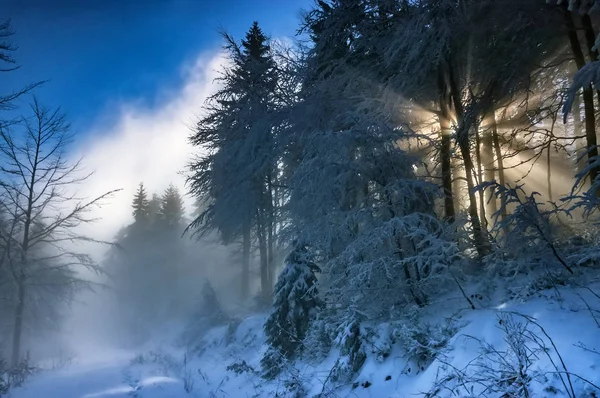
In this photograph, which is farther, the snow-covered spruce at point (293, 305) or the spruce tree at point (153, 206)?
the spruce tree at point (153, 206)

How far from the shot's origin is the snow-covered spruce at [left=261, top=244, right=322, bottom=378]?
8656 millimetres

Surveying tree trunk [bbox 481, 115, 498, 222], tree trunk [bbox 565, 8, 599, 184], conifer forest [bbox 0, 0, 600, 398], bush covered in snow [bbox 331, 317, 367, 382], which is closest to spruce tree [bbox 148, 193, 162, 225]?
conifer forest [bbox 0, 0, 600, 398]

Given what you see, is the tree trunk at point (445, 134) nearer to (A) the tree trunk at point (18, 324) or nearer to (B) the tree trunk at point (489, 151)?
(B) the tree trunk at point (489, 151)

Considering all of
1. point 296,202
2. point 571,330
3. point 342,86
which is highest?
point 342,86

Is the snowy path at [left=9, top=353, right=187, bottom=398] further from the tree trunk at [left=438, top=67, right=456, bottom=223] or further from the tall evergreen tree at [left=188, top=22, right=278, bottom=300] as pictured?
the tree trunk at [left=438, top=67, right=456, bottom=223]

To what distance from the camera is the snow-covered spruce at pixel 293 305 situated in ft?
28.4

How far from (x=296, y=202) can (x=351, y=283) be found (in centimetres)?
382

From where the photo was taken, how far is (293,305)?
873 cm

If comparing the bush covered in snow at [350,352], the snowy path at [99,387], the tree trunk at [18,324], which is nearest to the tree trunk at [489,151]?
the bush covered in snow at [350,352]

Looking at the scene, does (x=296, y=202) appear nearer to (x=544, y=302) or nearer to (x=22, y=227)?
(x=544, y=302)

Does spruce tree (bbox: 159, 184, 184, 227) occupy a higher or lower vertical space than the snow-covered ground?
higher

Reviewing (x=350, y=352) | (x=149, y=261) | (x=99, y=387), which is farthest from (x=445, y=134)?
(x=149, y=261)

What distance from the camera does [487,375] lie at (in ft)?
11.0

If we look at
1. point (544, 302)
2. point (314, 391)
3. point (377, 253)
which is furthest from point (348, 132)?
point (314, 391)
